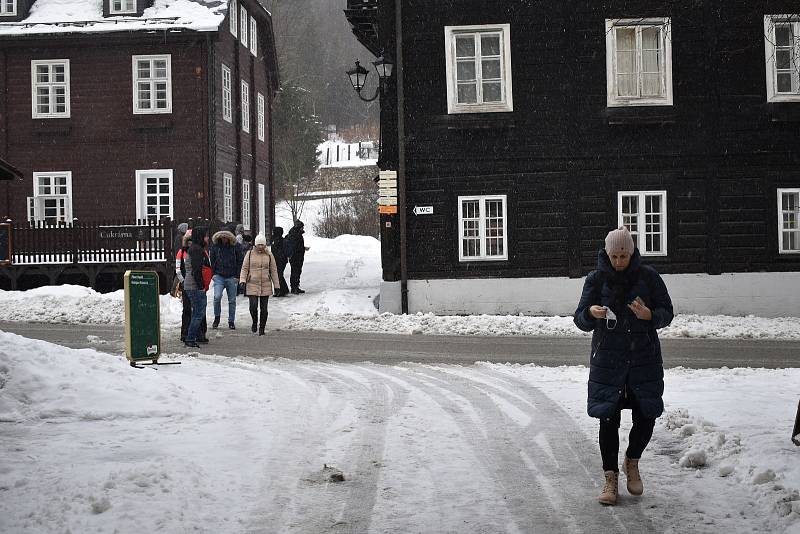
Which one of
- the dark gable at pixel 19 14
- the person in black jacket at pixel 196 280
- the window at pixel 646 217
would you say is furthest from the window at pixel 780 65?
the dark gable at pixel 19 14

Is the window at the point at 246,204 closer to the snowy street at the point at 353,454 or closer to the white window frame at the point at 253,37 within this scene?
the white window frame at the point at 253,37

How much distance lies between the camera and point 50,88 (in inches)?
1159

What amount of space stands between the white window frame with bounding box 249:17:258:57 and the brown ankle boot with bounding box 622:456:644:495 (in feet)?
101

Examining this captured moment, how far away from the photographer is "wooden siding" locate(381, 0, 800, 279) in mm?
21734

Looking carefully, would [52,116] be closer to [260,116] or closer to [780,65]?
[260,116]

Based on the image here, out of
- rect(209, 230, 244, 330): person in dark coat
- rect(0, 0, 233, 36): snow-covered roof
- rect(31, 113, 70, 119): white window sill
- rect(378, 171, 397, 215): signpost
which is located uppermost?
rect(0, 0, 233, 36): snow-covered roof

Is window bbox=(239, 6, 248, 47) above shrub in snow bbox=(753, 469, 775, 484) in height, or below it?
above

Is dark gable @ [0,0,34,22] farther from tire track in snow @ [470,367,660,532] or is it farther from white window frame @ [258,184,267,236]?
tire track in snow @ [470,367,660,532]

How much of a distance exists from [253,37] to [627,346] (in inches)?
1230

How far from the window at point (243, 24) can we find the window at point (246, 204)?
493 centimetres

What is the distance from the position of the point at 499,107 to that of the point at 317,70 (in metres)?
52.0

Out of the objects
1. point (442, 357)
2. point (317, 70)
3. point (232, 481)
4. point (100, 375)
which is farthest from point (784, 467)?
point (317, 70)

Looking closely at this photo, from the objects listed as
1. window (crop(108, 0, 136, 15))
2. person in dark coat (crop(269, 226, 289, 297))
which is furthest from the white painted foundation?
window (crop(108, 0, 136, 15))

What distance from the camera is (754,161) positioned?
868 inches
